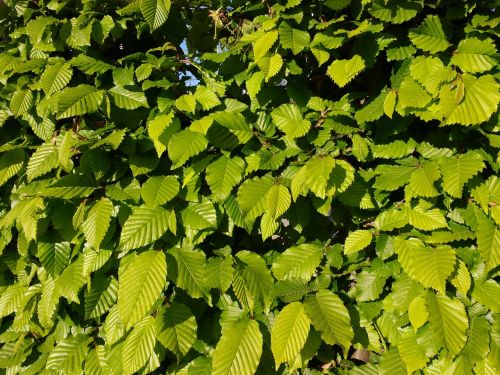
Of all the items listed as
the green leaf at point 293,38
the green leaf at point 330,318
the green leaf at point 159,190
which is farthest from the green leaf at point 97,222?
the green leaf at point 293,38

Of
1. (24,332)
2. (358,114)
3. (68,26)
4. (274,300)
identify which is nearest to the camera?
(358,114)

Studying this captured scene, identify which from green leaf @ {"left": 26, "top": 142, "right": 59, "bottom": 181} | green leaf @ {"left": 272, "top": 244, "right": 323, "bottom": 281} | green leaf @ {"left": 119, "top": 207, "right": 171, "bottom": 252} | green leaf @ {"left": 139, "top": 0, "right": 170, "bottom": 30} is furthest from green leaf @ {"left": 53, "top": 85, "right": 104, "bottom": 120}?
green leaf @ {"left": 272, "top": 244, "right": 323, "bottom": 281}

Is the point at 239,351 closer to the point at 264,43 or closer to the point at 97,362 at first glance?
the point at 97,362

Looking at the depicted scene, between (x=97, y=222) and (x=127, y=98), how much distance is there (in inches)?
25.0

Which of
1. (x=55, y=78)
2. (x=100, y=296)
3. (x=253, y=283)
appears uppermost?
(x=55, y=78)

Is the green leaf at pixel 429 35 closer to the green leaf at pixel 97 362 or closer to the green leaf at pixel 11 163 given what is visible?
the green leaf at pixel 11 163

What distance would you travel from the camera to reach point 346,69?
1.69 m

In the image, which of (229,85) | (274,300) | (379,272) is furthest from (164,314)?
(229,85)

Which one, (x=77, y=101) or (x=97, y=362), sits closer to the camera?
(x=77, y=101)

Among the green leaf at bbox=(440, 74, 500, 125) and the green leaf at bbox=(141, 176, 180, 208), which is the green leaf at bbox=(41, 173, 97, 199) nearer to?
the green leaf at bbox=(141, 176, 180, 208)

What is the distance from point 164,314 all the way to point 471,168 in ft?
4.98

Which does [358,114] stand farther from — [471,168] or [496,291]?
[496,291]

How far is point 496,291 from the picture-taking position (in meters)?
1.62

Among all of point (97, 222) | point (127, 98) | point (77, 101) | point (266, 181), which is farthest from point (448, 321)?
point (77, 101)
